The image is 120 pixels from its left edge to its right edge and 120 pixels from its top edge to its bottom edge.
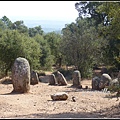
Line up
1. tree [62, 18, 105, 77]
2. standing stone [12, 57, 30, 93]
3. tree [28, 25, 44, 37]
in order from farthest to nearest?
tree [28, 25, 44, 37] → tree [62, 18, 105, 77] → standing stone [12, 57, 30, 93]

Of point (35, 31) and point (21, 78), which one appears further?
point (35, 31)

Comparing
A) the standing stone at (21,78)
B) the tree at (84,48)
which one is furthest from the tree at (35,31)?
the standing stone at (21,78)

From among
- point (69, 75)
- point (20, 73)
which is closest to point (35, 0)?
point (20, 73)

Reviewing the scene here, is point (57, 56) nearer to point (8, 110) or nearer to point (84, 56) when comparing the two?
point (84, 56)

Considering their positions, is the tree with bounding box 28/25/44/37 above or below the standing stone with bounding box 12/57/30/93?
above

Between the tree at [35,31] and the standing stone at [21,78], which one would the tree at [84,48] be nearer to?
the standing stone at [21,78]

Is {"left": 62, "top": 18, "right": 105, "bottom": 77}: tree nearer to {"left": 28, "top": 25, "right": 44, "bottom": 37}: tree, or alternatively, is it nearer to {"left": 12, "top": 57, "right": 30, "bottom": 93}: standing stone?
{"left": 12, "top": 57, "right": 30, "bottom": 93}: standing stone

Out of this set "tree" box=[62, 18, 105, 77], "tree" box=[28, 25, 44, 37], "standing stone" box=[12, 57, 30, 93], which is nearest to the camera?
"standing stone" box=[12, 57, 30, 93]

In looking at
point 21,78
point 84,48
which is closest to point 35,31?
point 84,48

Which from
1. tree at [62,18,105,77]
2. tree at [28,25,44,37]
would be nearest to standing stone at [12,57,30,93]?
tree at [62,18,105,77]

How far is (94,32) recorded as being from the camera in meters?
34.7

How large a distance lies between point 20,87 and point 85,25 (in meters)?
20.8

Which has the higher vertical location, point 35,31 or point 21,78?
point 35,31

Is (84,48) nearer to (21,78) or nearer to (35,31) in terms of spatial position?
(21,78)
